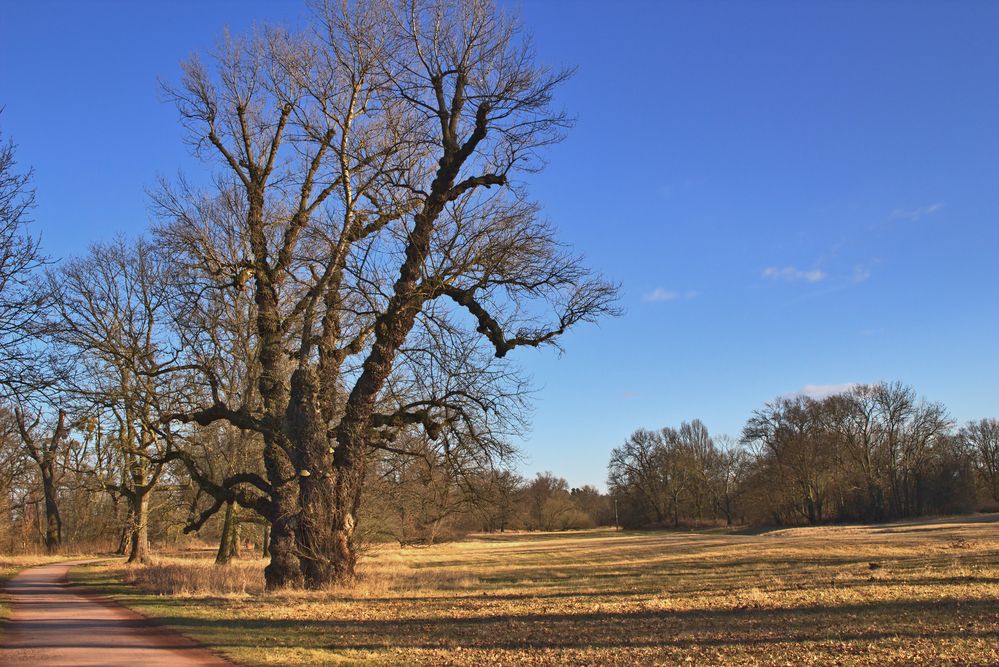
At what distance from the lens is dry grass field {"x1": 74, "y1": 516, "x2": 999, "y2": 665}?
8.65 meters

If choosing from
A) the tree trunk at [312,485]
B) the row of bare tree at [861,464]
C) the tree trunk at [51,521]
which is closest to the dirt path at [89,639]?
the tree trunk at [312,485]

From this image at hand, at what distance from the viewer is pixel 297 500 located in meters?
17.5

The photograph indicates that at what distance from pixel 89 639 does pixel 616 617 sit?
848 centimetres

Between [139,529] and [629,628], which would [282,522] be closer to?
[629,628]

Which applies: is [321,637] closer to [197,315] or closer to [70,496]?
[197,315]

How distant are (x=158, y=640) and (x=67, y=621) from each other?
4.17 m

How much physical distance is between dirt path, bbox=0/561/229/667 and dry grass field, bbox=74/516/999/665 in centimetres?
50

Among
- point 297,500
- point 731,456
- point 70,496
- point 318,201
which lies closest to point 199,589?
point 297,500

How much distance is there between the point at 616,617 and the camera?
11805 millimetres

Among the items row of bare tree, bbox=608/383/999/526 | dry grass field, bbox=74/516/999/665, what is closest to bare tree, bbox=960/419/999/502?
row of bare tree, bbox=608/383/999/526

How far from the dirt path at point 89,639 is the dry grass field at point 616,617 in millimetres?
498

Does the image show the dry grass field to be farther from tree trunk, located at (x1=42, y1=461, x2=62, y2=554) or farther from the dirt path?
tree trunk, located at (x1=42, y1=461, x2=62, y2=554)

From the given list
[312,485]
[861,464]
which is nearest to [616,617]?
[312,485]

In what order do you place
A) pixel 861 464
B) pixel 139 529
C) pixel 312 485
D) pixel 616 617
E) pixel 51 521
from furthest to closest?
pixel 861 464
pixel 51 521
pixel 139 529
pixel 312 485
pixel 616 617
